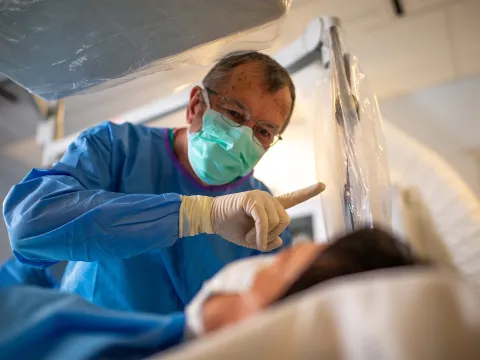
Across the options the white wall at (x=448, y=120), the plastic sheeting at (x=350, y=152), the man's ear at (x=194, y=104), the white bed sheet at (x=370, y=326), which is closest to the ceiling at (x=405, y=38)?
the white wall at (x=448, y=120)

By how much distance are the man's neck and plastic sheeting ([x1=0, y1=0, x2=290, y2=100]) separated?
0.34m

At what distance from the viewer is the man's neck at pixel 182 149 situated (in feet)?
3.72

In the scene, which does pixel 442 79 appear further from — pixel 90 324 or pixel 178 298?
pixel 90 324

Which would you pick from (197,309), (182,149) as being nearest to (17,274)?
(182,149)

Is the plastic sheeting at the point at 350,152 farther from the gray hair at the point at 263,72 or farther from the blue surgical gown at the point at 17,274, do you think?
the blue surgical gown at the point at 17,274

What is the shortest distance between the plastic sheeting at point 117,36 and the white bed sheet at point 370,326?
0.50 meters

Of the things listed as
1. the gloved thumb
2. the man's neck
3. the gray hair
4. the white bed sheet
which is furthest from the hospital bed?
the man's neck

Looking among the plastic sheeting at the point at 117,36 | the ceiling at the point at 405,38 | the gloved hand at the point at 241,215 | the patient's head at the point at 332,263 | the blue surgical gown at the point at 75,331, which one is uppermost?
the ceiling at the point at 405,38

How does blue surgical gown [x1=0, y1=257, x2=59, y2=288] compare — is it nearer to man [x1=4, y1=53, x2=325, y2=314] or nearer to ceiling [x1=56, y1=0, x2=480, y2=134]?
man [x1=4, y1=53, x2=325, y2=314]

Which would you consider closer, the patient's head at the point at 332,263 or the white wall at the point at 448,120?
the patient's head at the point at 332,263

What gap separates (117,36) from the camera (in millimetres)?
726

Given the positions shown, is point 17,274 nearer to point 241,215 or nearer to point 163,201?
point 163,201

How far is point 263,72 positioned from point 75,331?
76 centimetres

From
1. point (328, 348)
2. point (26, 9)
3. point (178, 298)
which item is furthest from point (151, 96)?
point (328, 348)
